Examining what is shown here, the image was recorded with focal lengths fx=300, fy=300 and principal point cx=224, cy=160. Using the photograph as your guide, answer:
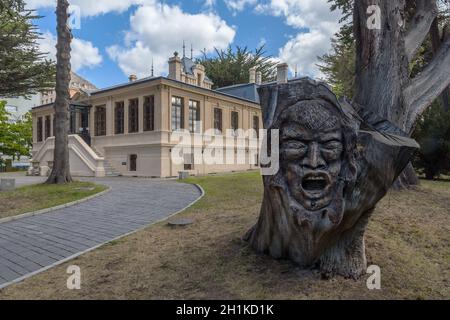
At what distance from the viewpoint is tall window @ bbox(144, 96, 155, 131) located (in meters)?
21.0

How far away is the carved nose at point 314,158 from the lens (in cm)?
329

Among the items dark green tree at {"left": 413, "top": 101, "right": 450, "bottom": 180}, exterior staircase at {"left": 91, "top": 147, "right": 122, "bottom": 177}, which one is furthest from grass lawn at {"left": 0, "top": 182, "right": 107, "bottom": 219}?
dark green tree at {"left": 413, "top": 101, "right": 450, "bottom": 180}

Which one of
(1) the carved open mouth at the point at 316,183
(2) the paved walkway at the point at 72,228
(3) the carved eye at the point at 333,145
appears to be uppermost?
(3) the carved eye at the point at 333,145

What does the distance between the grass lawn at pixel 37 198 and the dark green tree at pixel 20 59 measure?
7.48 meters

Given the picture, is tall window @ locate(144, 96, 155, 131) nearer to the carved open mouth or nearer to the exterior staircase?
the exterior staircase

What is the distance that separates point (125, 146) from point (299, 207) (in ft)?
67.9

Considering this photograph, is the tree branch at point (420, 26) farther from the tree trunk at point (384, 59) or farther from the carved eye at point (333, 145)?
the carved eye at point (333, 145)

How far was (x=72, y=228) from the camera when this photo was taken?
7.10 m

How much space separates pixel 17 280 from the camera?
4172mm

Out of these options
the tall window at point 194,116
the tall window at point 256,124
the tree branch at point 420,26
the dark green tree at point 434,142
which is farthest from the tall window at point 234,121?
the tree branch at point 420,26

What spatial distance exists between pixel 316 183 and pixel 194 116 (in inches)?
→ 794

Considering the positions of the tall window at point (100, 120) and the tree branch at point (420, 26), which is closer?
the tree branch at point (420, 26)
